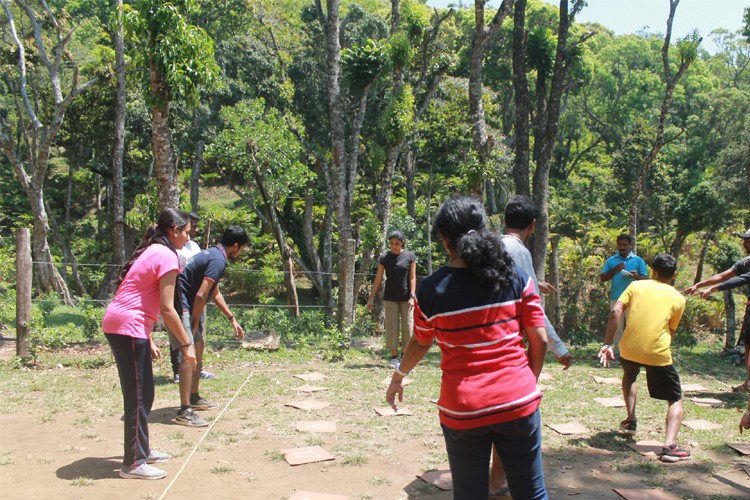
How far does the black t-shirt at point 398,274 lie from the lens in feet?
25.0

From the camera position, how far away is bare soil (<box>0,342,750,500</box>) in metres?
3.94

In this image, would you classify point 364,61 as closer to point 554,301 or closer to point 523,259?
point 554,301

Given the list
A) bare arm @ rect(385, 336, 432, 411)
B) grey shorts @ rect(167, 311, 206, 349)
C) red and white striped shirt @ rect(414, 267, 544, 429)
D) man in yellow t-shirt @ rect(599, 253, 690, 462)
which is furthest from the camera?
grey shorts @ rect(167, 311, 206, 349)

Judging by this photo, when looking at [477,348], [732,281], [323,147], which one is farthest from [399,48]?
[477,348]

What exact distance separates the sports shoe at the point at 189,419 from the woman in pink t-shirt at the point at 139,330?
110 centimetres

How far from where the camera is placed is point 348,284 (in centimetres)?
973

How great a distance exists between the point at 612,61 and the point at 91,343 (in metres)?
40.8

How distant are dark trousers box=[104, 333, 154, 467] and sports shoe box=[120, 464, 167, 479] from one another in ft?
0.10

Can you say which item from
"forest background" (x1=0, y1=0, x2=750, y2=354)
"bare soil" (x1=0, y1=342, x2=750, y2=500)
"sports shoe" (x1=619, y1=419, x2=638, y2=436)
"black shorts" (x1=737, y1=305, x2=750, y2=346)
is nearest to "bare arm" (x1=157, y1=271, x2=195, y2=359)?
"bare soil" (x1=0, y1=342, x2=750, y2=500)

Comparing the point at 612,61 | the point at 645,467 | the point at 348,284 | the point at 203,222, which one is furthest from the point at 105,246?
the point at 612,61

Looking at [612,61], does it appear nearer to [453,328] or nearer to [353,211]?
[353,211]

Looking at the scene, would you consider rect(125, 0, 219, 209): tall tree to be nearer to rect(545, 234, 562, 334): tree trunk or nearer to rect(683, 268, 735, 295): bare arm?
rect(545, 234, 562, 334): tree trunk

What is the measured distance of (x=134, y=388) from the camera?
3.99 metres

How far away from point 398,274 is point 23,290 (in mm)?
4593
